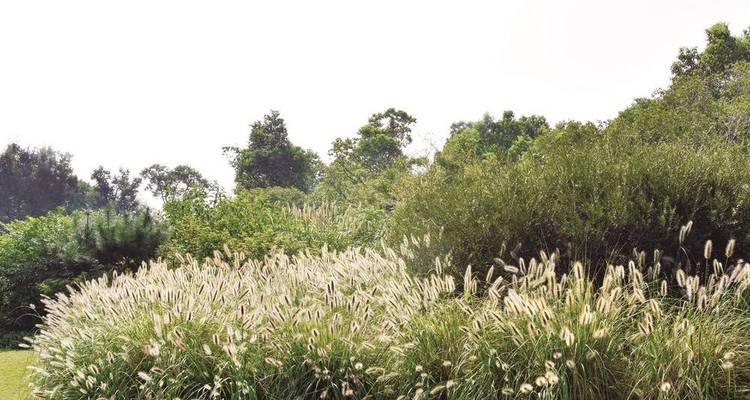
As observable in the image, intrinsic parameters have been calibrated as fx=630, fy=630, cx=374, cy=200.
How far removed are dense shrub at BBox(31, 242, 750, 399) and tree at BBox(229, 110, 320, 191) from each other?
46.5m

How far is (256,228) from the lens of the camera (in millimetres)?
12094

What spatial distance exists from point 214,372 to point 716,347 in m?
3.27

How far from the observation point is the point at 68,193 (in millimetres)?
56875

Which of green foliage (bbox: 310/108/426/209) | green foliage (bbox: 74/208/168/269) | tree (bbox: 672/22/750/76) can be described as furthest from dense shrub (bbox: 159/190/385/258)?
tree (bbox: 672/22/750/76)

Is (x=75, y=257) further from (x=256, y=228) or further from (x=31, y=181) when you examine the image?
(x=31, y=181)

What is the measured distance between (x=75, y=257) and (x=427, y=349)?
8.98 metres

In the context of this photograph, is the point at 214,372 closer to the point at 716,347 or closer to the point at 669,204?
the point at 716,347

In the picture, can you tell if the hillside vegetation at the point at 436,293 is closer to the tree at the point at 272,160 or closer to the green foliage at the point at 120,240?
the green foliage at the point at 120,240

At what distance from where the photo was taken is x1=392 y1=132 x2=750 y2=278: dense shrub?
664cm

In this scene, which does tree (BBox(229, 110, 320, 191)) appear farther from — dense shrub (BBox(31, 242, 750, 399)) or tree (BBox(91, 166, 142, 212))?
dense shrub (BBox(31, 242, 750, 399))

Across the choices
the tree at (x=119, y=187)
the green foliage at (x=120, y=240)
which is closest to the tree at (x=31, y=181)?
the tree at (x=119, y=187)

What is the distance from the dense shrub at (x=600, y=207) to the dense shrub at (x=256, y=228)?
12.7ft

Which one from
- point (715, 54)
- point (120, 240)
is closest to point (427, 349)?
point (120, 240)

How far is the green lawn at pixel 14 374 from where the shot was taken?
6254mm
